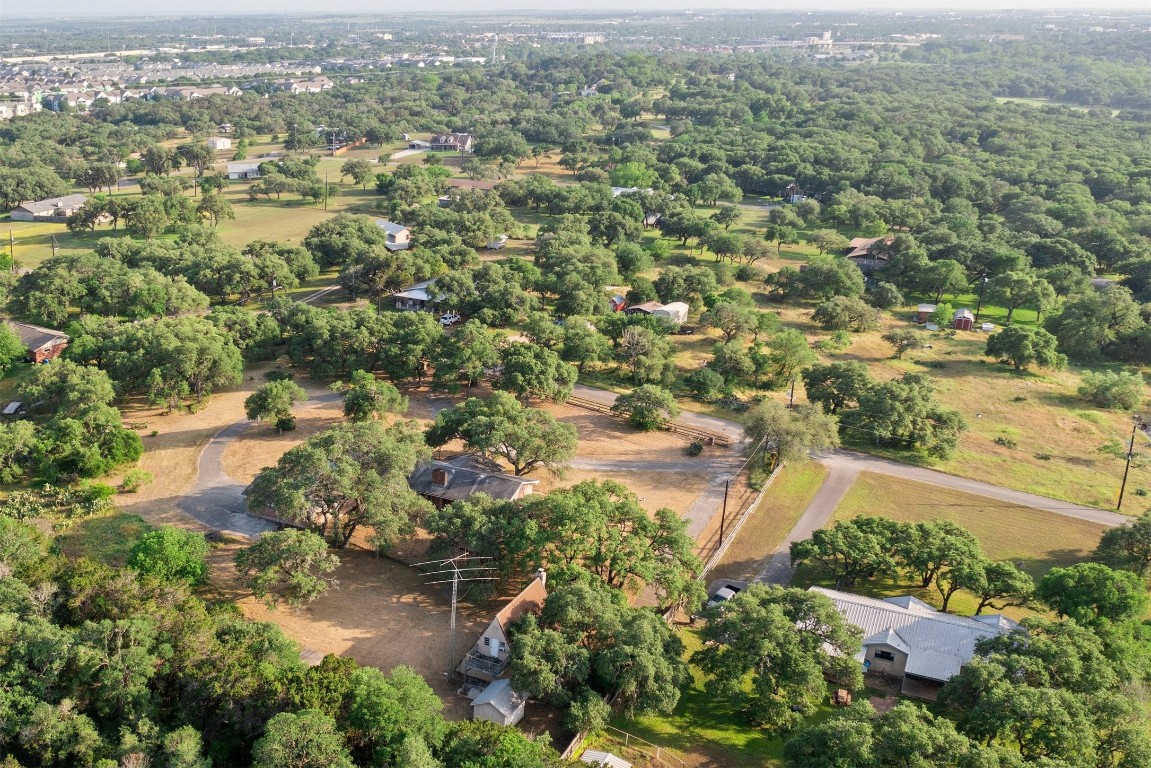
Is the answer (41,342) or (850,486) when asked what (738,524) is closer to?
(850,486)

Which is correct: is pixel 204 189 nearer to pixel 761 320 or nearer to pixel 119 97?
pixel 761 320

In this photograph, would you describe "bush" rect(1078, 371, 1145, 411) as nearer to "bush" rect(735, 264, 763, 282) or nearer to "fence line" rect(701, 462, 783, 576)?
"fence line" rect(701, 462, 783, 576)

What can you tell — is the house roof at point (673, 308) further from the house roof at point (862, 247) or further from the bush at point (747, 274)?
the house roof at point (862, 247)

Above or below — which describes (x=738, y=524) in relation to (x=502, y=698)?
below

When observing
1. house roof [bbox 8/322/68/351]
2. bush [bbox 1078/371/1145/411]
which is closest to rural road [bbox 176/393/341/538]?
house roof [bbox 8/322/68/351]

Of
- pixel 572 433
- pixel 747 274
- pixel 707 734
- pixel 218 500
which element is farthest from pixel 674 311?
pixel 707 734
